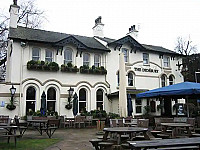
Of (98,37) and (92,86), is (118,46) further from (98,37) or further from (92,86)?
(92,86)

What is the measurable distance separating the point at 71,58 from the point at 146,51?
8.21m

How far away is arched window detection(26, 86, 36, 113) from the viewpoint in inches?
645

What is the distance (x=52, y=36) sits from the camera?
19.3 meters

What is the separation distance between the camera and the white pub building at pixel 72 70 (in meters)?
16.3

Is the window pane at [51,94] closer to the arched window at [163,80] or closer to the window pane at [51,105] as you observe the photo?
the window pane at [51,105]

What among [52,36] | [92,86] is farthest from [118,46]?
[52,36]

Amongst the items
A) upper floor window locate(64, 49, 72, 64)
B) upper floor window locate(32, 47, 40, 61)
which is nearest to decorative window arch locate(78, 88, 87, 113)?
upper floor window locate(64, 49, 72, 64)

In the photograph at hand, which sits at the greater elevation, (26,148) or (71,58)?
(71,58)

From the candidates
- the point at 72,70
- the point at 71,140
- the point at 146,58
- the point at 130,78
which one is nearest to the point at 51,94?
the point at 72,70

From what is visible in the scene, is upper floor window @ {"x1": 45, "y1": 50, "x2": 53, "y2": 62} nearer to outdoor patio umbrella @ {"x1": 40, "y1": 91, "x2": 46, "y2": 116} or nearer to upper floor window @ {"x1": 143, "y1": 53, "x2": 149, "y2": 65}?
outdoor patio umbrella @ {"x1": 40, "y1": 91, "x2": 46, "y2": 116}

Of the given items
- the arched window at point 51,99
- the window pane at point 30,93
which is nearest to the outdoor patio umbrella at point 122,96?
the arched window at point 51,99

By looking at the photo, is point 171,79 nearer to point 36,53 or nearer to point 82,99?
point 82,99

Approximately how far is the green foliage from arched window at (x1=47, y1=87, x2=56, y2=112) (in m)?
1.68

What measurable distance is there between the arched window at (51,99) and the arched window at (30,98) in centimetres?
119
